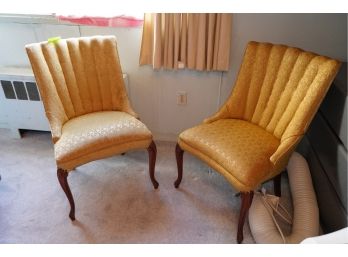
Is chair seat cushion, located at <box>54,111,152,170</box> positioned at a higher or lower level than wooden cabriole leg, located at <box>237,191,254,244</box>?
higher

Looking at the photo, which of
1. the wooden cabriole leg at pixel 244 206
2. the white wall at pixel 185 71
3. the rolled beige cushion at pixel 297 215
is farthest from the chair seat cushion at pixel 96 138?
the rolled beige cushion at pixel 297 215

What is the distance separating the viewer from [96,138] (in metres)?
1.43

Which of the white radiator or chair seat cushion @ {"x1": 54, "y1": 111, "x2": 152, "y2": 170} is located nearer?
chair seat cushion @ {"x1": 54, "y1": 111, "x2": 152, "y2": 170}

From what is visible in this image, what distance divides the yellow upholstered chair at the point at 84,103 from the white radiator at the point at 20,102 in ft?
0.95

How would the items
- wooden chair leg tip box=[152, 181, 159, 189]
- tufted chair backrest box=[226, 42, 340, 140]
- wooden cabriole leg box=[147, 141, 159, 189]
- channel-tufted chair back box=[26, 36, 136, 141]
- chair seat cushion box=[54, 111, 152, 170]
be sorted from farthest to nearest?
wooden chair leg tip box=[152, 181, 159, 189] → wooden cabriole leg box=[147, 141, 159, 189] → channel-tufted chair back box=[26, 36, 136, 141] → chair seat cushion box=[54, 111, 152, 170] → tufted chair backrest box=[226, 42, 340, 140]

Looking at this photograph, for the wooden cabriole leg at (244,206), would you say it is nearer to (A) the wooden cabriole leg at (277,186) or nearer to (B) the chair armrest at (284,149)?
(B) the chair armrest at (284,149)

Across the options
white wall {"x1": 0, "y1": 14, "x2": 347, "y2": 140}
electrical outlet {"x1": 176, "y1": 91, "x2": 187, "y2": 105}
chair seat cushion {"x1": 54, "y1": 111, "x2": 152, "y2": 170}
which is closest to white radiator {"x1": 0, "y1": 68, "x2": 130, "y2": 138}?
white wall {"x1": 0, "y1": 14, "x2": 347, "y2": 140}

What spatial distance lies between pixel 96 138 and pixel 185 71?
0.85 m

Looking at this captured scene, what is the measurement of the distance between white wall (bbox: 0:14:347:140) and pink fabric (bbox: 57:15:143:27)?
0.17 feet

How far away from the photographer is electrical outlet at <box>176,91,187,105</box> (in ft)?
6.61

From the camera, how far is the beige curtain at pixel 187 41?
1.67 meters

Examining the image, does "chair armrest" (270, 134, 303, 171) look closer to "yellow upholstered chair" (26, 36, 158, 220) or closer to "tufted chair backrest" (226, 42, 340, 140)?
"tufted chair backrest" (226, 42, 340, 140)

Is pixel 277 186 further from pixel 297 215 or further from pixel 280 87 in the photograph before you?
pixel 280 87

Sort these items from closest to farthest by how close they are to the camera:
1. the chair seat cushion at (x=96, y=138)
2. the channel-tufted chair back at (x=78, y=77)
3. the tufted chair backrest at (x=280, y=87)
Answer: the tufted chair backrest at (x=280, y=87), the chair seat cushion at (x=96, y=138), the channel-tufted chair back at (x=78, y=77)
